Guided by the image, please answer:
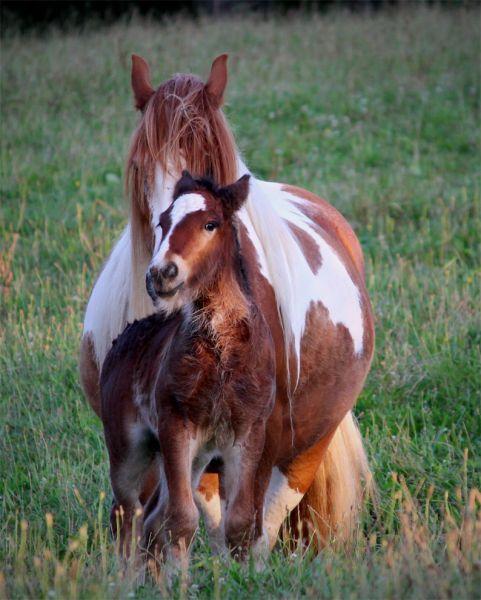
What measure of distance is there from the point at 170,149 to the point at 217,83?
47 cm

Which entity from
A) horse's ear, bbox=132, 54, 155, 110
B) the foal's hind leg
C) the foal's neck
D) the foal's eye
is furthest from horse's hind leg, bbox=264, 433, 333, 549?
horse's ear, bbox=132, 54, 155, 110

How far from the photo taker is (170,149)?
3.89m

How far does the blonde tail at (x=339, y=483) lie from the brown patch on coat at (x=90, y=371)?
43.8 inches

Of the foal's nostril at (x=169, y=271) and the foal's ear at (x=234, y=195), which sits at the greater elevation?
the foal's ear at (x=234, y=195)

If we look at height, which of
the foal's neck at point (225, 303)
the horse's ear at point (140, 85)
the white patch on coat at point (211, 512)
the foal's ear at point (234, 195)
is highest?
the horse's ear at point (140, 85)

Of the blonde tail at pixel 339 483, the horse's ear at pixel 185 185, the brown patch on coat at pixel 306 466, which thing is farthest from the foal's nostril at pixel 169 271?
the blonde tail at pixel 339 483

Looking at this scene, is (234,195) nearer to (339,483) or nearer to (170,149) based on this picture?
(170,149)

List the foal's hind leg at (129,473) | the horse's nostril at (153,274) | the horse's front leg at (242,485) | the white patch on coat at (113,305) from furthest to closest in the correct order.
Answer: the white patch on coat at (113,305) → the foal's hind leg at (129,473) → the horse's front leg at (242,485) → the horse's nostril at (153,274)

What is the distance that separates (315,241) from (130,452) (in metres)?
1.64

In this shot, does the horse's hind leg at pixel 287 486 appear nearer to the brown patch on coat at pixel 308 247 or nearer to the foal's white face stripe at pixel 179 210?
the brown patch on coat at pixel 308 247

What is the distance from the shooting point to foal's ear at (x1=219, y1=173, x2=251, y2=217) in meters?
3.36

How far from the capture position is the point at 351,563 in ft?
11.1

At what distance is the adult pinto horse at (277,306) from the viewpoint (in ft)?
12.8

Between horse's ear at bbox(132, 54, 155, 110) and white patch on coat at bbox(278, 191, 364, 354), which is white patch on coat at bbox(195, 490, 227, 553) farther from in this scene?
horse's ear at bbox(132, 54, 155, 110)
